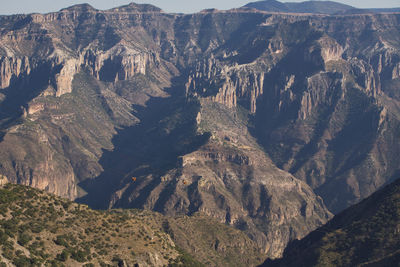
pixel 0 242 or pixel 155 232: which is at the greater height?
pixel 0 242

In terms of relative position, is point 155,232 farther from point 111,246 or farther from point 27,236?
point 27,236

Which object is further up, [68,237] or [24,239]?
[24,239]

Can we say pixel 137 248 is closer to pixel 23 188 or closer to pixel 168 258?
pixel 168 258

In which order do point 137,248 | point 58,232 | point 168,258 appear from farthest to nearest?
point 168,258 → point 137,248 → point 58,232

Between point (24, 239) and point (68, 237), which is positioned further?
point (68, 237)

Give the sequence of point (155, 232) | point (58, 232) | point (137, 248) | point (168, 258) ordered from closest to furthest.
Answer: point (58, 232) < point (137, 248) < point (168, 258) < point (155, 232)

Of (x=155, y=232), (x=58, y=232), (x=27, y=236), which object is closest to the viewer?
(x=27, y=236)

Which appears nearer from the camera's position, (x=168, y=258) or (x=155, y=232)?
(x=168, y=258)

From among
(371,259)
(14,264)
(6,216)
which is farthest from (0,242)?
(371,259)

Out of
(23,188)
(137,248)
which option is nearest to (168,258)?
(137,248)
